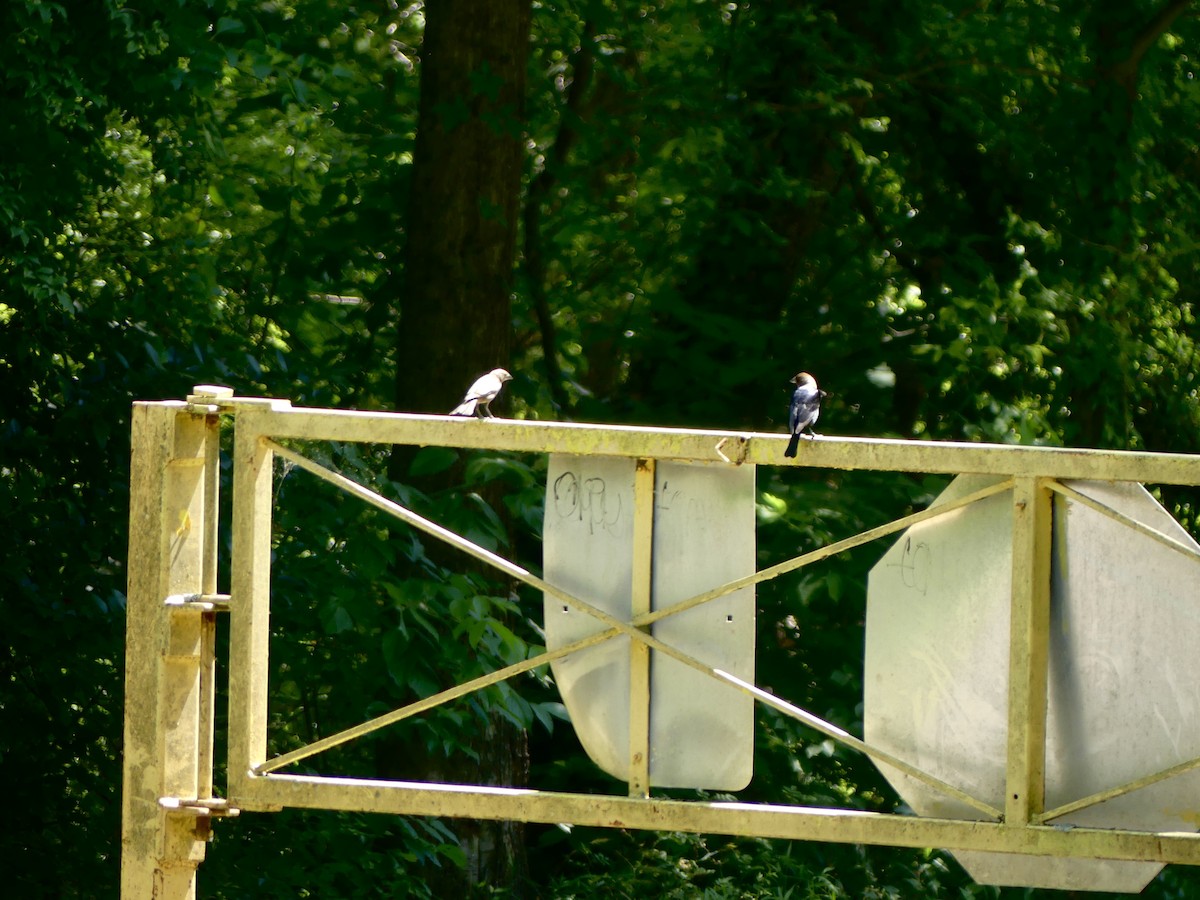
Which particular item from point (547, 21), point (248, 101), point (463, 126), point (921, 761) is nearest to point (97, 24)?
point (248, 101)

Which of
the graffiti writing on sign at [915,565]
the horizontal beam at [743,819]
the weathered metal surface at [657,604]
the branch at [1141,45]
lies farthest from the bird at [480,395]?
the branch at [1141,45]

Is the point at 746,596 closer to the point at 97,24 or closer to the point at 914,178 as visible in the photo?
the point at 97,24

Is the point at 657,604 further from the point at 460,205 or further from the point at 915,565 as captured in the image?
the point at 460,205

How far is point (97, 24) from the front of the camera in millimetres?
5891

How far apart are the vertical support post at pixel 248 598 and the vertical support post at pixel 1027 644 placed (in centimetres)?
166

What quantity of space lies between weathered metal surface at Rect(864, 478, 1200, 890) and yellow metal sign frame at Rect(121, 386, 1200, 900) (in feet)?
0.05

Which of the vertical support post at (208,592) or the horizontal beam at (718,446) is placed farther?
the vertical support post at (208,592)

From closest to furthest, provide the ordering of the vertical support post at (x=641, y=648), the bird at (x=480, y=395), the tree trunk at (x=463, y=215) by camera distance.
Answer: the vertical support post at (x=641, y=648) < the bird at (x=480, y=395) < the tree trunk at (x=463, y=215)

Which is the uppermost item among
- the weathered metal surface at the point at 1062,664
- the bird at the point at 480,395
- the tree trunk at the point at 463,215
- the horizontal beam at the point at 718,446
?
the tree trunk at the point at 463,215

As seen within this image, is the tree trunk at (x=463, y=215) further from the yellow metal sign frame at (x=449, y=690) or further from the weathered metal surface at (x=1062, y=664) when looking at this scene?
the weathered metal surface at (x=1062, y=664)

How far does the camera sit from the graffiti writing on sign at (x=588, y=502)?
358cm

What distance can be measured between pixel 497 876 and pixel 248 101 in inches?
154

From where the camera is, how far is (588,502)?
3.59 metres

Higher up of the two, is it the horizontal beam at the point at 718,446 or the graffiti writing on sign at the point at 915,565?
the horizontal beam at the point at 718,446
